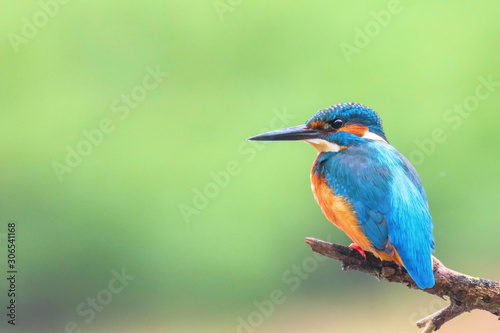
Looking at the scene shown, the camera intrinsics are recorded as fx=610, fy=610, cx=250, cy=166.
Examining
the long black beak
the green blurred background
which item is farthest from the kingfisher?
the green blurred background

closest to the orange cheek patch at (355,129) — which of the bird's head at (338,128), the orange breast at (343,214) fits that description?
the bird's head at (338,128)

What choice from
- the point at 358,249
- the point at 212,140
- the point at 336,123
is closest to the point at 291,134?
the point at 336,123

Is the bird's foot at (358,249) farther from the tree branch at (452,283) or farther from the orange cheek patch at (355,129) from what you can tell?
the orange cheek patch at (355,129)

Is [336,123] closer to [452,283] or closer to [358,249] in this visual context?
[358,249]

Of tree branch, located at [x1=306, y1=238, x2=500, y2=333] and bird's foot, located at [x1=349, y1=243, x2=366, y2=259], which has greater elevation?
bird's foot, located at [x1=349, y1=243, x2=366, y2=259]

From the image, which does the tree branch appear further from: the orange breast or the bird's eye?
the bird's eye

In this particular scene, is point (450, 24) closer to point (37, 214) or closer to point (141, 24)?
point (141, 24)
